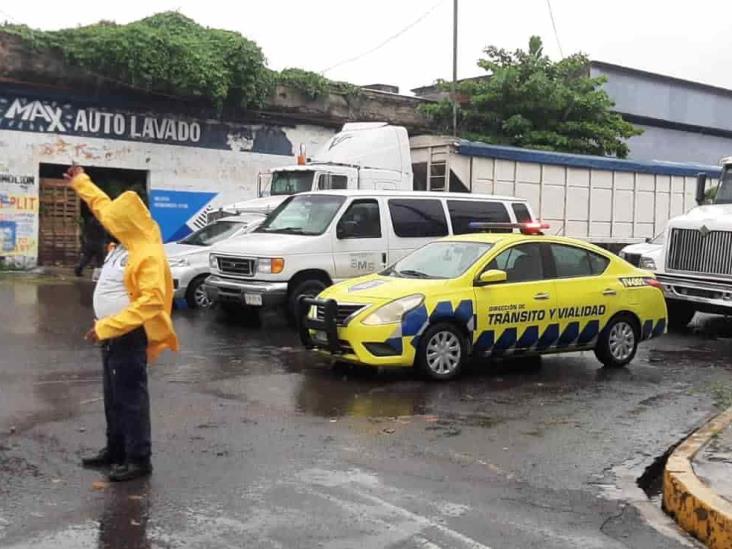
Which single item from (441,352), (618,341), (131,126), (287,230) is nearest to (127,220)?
(441,352)

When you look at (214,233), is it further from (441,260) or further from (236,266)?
(441,260)

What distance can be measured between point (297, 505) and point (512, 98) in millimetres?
24426

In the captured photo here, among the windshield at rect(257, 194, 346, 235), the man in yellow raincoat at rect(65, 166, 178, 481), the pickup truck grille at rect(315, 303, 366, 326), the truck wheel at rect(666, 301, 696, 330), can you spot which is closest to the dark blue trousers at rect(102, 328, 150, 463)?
the man in yellow raincoat at rect(65, 166, 178, 481)

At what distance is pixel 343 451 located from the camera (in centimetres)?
692

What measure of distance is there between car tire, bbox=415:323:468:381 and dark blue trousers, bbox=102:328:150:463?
3.98 m

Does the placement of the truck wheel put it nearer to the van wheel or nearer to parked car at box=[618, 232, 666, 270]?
parked car at box=[618, 232, 666, 270]

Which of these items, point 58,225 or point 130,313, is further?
point 58,225

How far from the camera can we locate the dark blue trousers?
6.00 meters

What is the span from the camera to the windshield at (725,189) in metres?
14.7

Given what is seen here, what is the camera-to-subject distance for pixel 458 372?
32.3 feet

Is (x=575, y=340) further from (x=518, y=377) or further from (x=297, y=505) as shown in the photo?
(x=297, y=505)

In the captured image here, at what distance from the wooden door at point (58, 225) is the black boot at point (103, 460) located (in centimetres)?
1685

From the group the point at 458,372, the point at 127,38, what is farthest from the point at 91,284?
the point at 458,372

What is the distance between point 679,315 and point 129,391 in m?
11.2
